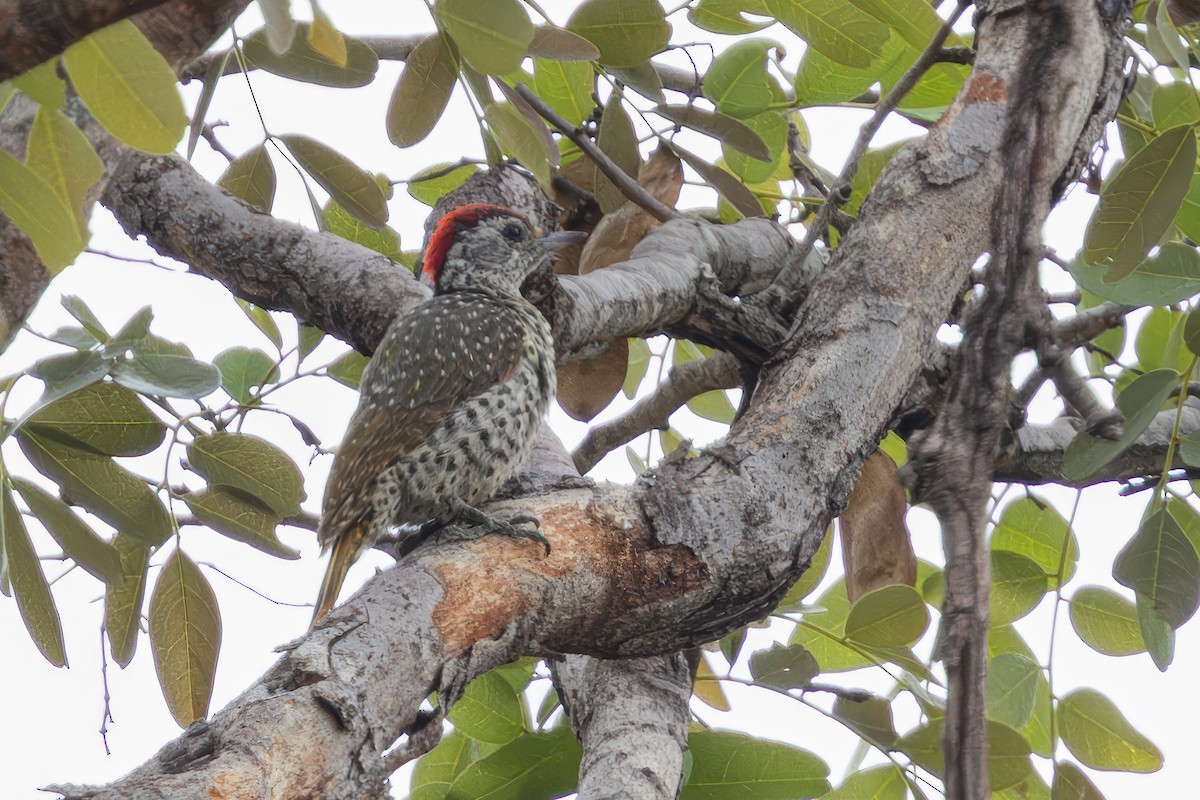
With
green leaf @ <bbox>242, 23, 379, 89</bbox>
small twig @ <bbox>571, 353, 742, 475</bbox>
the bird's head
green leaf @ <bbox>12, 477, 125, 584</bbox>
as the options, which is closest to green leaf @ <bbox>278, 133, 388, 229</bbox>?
green leaf @ <bbox>242, 23, 379, 89</bbox>

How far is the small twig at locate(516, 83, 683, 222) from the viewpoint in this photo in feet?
7.73

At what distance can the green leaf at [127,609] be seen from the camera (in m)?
2.08

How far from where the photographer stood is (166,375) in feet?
5.82

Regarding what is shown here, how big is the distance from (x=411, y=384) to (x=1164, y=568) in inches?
65.1

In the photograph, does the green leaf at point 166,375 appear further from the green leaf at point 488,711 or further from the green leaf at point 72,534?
the green leaf at point 488,711

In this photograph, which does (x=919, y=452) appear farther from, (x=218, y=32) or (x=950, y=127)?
(x=950, y=127)

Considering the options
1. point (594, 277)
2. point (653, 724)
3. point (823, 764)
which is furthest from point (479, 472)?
point (823, 764)

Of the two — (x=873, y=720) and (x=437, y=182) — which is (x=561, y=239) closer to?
(x=437, y=182)

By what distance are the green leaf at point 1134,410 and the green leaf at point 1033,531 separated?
24.1 inches

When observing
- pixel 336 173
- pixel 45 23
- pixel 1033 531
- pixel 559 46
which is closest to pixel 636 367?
pixel 1033 531

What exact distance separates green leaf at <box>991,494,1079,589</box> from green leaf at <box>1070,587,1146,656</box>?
6.8 inches

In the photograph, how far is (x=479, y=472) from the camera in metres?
2.56

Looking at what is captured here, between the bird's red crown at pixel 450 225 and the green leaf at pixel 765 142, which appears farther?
the bird's red crown at pixel 450 225

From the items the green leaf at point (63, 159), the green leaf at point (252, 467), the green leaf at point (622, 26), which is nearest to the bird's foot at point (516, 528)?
the green leaf at point (252, 467)
